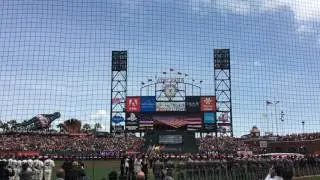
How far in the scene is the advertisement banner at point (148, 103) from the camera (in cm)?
5939

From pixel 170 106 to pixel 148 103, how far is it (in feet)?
9.32

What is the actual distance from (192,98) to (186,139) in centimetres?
1036

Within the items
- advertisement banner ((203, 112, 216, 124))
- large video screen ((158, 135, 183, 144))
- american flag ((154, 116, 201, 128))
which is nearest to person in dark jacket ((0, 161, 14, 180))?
large video screen ((158, 135, 183, 144))

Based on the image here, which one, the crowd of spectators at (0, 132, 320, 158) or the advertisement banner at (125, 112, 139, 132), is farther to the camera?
the advertisement banner at (125, 112, 139, 132)

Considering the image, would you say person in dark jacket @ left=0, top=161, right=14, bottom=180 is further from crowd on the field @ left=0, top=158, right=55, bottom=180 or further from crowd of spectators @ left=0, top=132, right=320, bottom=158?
crowd of spectators @ left=0, top=132, right=320, bottom=158

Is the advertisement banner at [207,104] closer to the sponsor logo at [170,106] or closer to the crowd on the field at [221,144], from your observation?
the sponsor logo at [170,106]

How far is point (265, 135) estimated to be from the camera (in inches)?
2977

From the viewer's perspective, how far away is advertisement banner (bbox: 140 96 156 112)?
195 ft

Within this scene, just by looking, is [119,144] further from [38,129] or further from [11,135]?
[38,129]

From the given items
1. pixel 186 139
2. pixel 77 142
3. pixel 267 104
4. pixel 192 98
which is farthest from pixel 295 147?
pixel 77 142

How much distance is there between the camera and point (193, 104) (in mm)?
59656

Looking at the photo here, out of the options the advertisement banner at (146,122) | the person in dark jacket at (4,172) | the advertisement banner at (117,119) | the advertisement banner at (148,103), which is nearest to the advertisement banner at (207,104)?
the advertisement banner at (148,103)

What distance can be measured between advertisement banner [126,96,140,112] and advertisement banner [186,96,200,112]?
6.39 m

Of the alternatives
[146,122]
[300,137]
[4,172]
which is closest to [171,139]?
[146,122]
